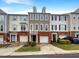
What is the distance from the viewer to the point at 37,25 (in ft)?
145

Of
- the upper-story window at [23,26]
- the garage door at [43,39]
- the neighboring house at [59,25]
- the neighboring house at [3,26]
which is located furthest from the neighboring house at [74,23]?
the neighboring house at [3,26]

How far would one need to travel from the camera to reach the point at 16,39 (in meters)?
42.9

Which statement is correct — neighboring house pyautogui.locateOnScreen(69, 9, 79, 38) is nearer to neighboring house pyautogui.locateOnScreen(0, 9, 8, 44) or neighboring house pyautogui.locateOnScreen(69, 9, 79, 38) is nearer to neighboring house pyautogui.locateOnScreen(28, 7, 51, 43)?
neighboring house pyautogui.locateOnScreen(28, 7, 51, 43)

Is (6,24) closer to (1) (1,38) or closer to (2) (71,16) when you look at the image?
(1) (1,38)

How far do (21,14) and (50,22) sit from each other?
5.30m

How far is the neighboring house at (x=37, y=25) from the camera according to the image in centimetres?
4362

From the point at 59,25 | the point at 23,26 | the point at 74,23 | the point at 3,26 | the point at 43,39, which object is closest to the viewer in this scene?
the point at 43,39

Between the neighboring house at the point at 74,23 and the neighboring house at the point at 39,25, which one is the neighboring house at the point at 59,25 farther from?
the neighboring house at the point at 39,25

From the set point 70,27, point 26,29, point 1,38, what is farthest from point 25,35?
point 70,27

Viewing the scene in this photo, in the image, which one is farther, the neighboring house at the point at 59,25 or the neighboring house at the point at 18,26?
the neighboring house at the point at 59,25

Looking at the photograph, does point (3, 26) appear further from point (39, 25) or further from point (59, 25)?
point (59, 25)

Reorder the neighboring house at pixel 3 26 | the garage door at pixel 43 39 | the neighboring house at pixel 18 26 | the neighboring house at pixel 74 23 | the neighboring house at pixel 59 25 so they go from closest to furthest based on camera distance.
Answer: the garage door at pixel 43 39 → the neighboring house at pixel 3 26 → the neighboring house at pixel 18 26 → the neighboring house at pixel 74 23 → the neighboring house at pixel 59 25

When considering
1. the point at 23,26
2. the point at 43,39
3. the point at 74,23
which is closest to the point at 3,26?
the point at 23,26

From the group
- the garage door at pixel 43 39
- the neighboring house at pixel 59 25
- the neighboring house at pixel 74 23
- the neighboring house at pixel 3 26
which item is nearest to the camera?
the garage door at pixel 43 39
